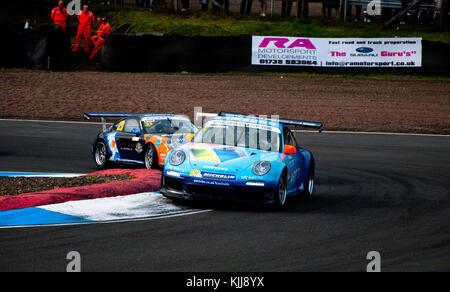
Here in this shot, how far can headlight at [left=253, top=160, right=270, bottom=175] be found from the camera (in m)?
9.73

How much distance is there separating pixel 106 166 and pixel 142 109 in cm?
938

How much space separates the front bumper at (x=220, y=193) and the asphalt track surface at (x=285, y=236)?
0.18 meters

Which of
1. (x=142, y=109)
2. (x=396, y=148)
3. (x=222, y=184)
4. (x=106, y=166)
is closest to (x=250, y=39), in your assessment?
(x=142, y=109)

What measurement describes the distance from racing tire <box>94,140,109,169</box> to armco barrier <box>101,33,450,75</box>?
1260cm

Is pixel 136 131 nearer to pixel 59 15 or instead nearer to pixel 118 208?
pixel 118 208

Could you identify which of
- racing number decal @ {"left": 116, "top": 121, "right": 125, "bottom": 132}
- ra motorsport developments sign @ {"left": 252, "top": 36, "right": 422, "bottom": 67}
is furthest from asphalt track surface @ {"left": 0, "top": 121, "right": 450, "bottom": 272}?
ra motorsport developments sign @ {"left": 252, "top": 36, "right": 422, "bottom": 67}

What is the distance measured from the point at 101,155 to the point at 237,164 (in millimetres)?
5437

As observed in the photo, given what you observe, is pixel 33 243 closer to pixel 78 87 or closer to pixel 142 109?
pixel 142 109

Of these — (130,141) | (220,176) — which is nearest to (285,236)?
(220,176)

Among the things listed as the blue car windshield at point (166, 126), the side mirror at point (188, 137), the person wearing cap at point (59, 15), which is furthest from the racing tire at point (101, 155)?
the person wearing cap at point (59, 15)

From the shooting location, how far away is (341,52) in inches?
1078

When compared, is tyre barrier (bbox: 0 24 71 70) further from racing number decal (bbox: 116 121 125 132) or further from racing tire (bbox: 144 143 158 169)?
racing tire (bbox: 144 143 158 169)

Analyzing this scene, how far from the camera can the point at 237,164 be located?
9773 mm

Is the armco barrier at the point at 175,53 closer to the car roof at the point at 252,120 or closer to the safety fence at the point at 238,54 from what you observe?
the safety fence at the point at 238,54
